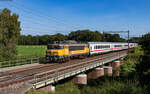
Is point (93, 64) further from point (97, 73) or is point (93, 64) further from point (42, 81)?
point (42, 81)

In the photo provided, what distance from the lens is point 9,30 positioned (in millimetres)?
27516

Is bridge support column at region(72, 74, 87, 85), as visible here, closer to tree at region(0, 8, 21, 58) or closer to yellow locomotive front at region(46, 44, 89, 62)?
yellow locomotive front at region(46, 44, 89, 62)

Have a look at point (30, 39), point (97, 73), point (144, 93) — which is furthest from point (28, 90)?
point (30, 39)

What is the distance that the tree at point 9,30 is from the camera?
25922mm

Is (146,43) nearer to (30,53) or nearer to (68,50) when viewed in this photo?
(68,50)

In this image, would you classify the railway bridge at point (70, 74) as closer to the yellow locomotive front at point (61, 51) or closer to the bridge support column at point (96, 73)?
the bridge support column at point (96, 73)

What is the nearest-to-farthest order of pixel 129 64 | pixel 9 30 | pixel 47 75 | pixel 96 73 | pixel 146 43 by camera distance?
pixel 47 75 → pixel 146 43 → pixel 96 73 → pixel 9 30 → pixel 129 64

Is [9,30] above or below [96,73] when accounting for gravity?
above

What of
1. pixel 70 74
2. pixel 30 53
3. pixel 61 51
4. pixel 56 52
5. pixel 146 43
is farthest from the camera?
pixel 30 53

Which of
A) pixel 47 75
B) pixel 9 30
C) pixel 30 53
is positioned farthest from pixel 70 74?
pixel 30 53

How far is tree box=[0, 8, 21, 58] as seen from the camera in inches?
1021

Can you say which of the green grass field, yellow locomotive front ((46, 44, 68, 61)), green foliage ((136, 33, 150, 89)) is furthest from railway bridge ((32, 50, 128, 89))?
the green grass field

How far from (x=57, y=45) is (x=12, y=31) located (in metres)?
9.11

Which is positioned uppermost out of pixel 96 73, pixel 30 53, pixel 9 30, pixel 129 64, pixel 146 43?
pixel 9 30
